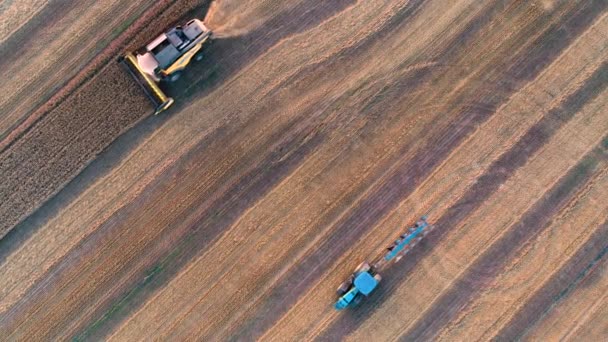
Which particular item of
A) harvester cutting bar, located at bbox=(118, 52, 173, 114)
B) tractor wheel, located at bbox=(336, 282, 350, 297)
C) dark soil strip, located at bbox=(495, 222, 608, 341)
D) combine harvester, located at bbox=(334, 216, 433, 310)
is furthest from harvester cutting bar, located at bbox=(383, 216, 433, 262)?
harvester cutting bar, located at bbox=(118, 52, 173, 114)

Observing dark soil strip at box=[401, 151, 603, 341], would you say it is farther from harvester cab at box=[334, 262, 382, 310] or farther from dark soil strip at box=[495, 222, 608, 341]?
harvester cab at box=[334, 262, 382, 310]

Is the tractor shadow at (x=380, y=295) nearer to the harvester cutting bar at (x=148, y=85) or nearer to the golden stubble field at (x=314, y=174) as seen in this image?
the golden stubble field at (x=314, y=174)

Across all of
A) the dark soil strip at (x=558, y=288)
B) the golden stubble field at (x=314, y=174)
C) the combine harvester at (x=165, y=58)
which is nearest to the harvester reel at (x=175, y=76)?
the combine harvester at (x=165, y=58)

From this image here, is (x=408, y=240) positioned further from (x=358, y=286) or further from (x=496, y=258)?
(x=496, y=258)

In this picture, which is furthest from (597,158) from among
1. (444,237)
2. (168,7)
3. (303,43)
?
(168,7)

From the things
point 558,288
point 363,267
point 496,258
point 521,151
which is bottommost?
point 558,288

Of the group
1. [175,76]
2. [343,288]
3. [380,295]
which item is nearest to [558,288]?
[380,295]
